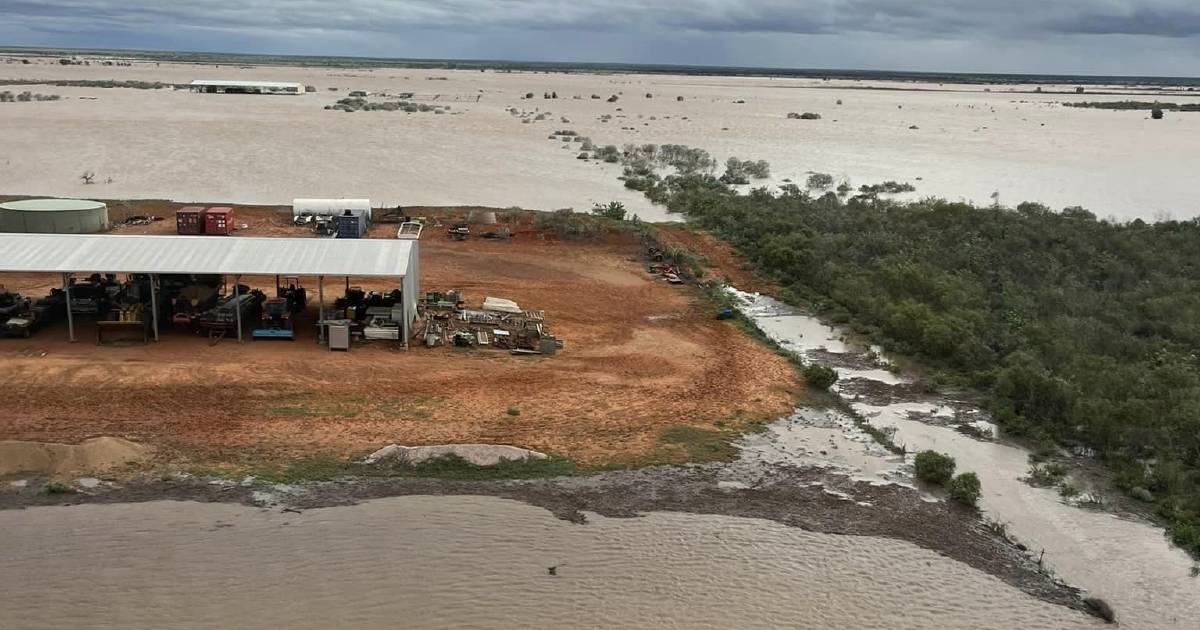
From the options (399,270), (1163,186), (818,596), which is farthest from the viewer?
(1163,186)

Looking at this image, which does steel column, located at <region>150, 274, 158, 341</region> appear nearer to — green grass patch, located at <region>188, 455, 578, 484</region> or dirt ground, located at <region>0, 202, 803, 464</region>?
dirt ground, located at <region>0, 202, 803, 464</region>

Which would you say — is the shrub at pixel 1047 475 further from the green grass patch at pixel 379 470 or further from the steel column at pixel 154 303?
the steel column at pixel 154 303

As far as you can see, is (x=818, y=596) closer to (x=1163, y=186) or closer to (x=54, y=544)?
(x=54, y=544)

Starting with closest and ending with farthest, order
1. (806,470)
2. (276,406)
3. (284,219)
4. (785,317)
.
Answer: (806,470) → (276,406) → (785,317) → (284,219)

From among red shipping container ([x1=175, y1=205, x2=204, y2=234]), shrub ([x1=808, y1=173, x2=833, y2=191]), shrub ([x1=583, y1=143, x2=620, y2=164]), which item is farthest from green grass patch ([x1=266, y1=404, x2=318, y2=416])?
shrub ([x1=583, y1=143, x2=620, y2=164])

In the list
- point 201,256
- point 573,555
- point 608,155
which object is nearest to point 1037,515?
point 573,555

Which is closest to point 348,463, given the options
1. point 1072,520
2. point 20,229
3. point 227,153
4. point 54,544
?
point 54,544

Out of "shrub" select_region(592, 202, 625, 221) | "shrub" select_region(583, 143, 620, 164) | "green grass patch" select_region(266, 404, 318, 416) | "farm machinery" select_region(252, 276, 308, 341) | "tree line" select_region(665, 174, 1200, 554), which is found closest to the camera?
"green grass patch" select_region(266, 404, 318, 416)
